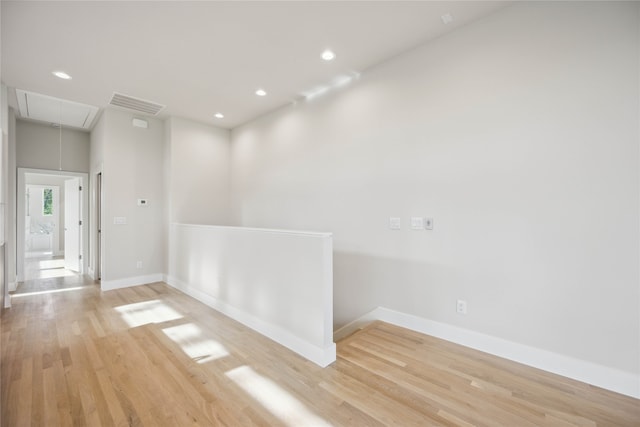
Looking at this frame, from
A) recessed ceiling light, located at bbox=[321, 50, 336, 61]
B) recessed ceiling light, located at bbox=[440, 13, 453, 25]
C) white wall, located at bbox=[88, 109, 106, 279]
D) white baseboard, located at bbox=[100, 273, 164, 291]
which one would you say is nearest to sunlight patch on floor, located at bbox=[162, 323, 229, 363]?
white baseboard, located at bbox=[100, 273, 164, 291]

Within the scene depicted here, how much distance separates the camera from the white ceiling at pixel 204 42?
2.45 meters

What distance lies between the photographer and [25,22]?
2.55 metres

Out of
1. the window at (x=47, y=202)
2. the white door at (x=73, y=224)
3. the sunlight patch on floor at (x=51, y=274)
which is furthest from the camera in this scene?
the window at (x=47, y=202)

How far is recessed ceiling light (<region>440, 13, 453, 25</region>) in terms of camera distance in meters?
2.55

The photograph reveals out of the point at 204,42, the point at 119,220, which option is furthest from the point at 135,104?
the point at 204,42

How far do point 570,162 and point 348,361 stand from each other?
2457 mm

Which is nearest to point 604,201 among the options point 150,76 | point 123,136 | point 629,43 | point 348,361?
point 629,43

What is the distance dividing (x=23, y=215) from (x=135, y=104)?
3134 mm

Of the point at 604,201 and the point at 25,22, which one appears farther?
the point at 25,22

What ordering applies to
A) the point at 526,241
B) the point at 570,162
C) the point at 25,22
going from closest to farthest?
the point at 570,162 → the point at 526,241 → the point at 25,22

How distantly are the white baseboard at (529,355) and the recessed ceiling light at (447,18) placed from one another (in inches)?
118

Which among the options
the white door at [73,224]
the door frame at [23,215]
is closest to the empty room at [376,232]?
the door frame at [23,215]

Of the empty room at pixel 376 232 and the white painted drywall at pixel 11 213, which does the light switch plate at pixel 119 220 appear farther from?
the white painted drywall at pixel 11 213

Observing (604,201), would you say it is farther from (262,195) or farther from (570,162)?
(262,195)
